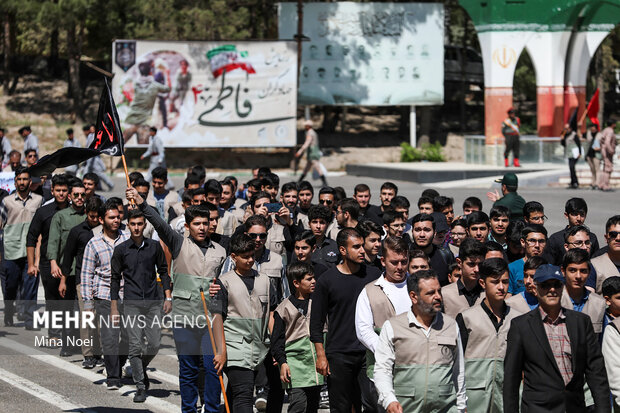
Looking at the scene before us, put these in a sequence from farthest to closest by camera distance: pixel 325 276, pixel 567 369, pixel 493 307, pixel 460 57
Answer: pixel 460 57
pixel 325 276
pixel 493 307
pixel 567 369

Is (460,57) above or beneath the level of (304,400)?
above

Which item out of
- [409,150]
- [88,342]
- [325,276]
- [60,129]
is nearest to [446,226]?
A: [325,276]

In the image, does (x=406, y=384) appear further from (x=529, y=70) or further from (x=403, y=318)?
(x=529, y=70)

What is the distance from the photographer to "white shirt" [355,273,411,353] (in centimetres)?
696

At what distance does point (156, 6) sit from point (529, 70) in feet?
51.4

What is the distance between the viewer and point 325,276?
7.58 m

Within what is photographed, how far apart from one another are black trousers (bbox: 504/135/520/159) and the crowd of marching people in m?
16.8

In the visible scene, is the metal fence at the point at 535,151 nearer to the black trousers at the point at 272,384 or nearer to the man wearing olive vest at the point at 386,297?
the black trousers at the point at 272,384

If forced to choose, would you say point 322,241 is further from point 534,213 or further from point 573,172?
point 573,172

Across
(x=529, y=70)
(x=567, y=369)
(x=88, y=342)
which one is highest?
(x=529, y=70)

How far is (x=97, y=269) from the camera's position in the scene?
10008 millimetres

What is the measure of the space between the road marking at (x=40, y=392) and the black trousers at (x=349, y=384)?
8.30ft

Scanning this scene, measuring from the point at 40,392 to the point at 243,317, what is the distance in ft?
9.22

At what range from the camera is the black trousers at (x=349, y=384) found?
744 cm
